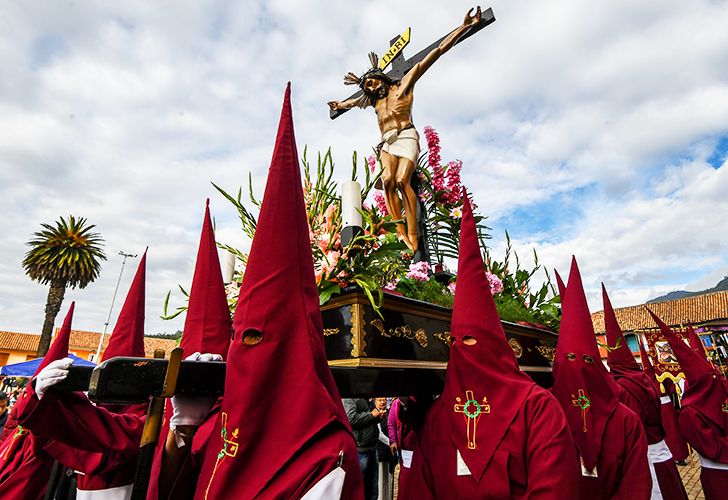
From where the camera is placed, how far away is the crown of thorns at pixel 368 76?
521cm

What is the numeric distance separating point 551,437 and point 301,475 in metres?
1.50

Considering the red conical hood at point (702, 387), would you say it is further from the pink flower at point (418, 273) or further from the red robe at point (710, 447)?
the pink flower at point (418, 273)

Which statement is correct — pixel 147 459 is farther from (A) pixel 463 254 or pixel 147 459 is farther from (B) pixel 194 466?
(A) pixel 463 254

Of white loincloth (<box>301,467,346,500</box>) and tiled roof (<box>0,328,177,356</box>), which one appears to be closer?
white loincloth (<box>301,467,346,500</box>)

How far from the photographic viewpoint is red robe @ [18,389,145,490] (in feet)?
5.41

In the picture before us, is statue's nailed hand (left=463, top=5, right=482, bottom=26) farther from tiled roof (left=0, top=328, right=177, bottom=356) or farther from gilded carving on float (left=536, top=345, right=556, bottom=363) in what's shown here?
tiled roof (left=0, top=328, right=177, bottom=356)

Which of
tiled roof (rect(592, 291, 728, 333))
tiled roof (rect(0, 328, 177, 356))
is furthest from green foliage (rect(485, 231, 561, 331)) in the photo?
tiled roof (rect(0, 328, 177, 356))

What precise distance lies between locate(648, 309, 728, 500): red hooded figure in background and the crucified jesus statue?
141 inches

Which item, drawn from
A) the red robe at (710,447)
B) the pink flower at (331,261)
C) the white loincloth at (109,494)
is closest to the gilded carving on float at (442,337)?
the pink flower at (331,261)

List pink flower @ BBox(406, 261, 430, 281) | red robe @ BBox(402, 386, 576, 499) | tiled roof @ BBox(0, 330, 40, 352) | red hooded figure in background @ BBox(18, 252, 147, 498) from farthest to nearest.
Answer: tiled roof @ BBox(0, 330, 40, 352) → pink flower @ BBox(406, 261, 430, 281) → red robe @ BBox(402, 386, 576, 499) → red hooded figure in background @ BBox(18, 252, 147, 498)

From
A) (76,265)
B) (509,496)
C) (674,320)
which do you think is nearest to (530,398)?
(509,496)

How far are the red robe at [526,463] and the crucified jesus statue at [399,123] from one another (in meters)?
2.44

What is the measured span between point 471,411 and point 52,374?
1936mm

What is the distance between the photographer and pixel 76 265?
27.6 metres
